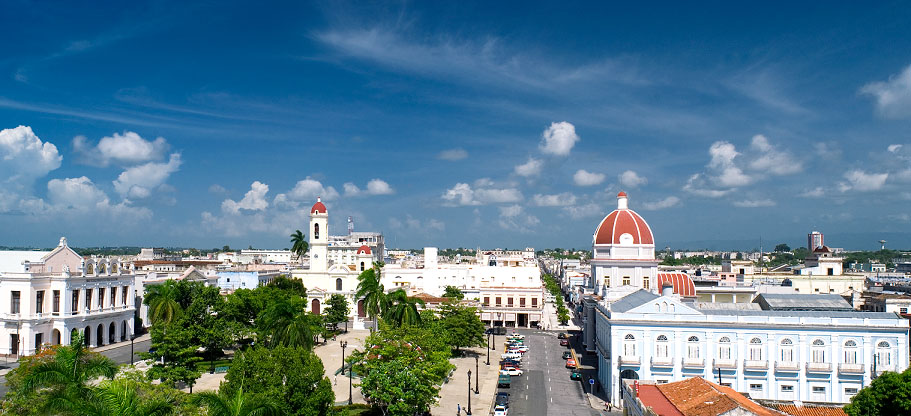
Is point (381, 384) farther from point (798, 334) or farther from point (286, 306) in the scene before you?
point (798, 334)

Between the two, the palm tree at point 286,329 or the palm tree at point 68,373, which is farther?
the palm tree at point 286,329

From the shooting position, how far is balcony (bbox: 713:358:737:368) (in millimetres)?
48281

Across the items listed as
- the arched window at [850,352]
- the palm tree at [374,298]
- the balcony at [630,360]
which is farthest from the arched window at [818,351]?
the palm tree at [374,298]

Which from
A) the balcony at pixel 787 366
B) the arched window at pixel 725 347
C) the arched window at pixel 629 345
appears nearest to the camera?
the balcony at pixel 787 366

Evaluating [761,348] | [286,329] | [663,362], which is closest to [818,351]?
[761,348]

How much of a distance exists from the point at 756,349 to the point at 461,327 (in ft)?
96.5

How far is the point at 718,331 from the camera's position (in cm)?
4875

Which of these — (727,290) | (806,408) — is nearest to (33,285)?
(806,408)

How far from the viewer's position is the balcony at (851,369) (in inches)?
1844

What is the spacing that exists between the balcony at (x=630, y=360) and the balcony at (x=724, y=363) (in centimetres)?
532

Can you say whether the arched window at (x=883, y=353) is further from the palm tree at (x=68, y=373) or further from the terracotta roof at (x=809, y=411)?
the palm tree at (x=68, y=373)

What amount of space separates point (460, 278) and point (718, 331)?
6380cm

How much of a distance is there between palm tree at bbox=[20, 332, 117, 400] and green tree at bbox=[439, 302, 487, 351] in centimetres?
3894

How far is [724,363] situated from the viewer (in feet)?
159
